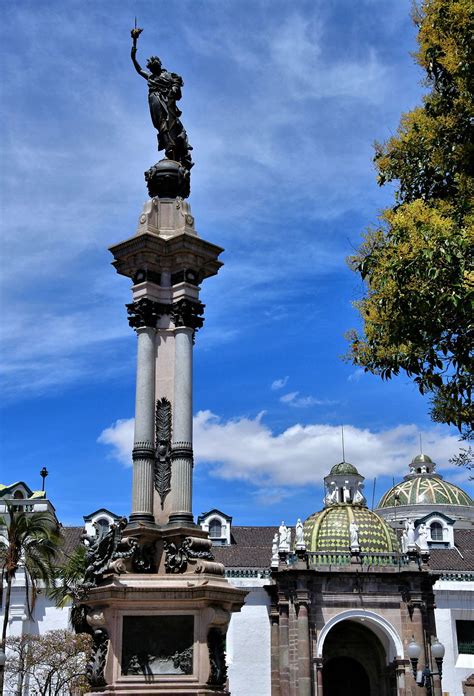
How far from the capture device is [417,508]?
6644cm

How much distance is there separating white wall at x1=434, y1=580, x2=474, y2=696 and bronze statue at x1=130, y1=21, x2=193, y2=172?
32552 mm

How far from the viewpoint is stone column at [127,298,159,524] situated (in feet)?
48.2

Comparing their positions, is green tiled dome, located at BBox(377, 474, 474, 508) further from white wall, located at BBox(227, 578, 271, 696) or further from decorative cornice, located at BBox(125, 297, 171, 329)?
decorative cornice, located at BBox(125, 297, 171, 329)

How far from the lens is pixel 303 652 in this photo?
40219 millimetres

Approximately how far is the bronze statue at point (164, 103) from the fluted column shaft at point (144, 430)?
3.68m

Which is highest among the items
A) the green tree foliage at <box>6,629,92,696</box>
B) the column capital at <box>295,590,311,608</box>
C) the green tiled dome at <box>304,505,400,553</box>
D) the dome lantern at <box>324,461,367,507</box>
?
the dome lantern at <box>324,461,367,507</box>

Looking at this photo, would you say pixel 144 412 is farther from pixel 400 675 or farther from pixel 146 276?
pixel 400 675

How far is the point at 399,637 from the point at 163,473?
29.3m

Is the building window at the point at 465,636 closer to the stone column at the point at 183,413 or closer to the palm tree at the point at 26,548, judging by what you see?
the palm tree at the point at 26,548

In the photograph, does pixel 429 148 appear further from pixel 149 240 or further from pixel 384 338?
pixel 149 240

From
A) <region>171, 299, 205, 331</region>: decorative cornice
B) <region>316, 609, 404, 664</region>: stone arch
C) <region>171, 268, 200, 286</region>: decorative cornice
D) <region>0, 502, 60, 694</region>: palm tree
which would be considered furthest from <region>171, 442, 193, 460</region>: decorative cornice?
<region>316, 609, 404, 664</region>: stone arch

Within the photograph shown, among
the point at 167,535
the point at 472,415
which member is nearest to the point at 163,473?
the point at 167,535

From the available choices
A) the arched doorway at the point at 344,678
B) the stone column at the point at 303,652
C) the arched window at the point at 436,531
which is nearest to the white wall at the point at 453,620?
the arched doorway at the point at 344,678

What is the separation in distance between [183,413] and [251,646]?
29.5 meters
